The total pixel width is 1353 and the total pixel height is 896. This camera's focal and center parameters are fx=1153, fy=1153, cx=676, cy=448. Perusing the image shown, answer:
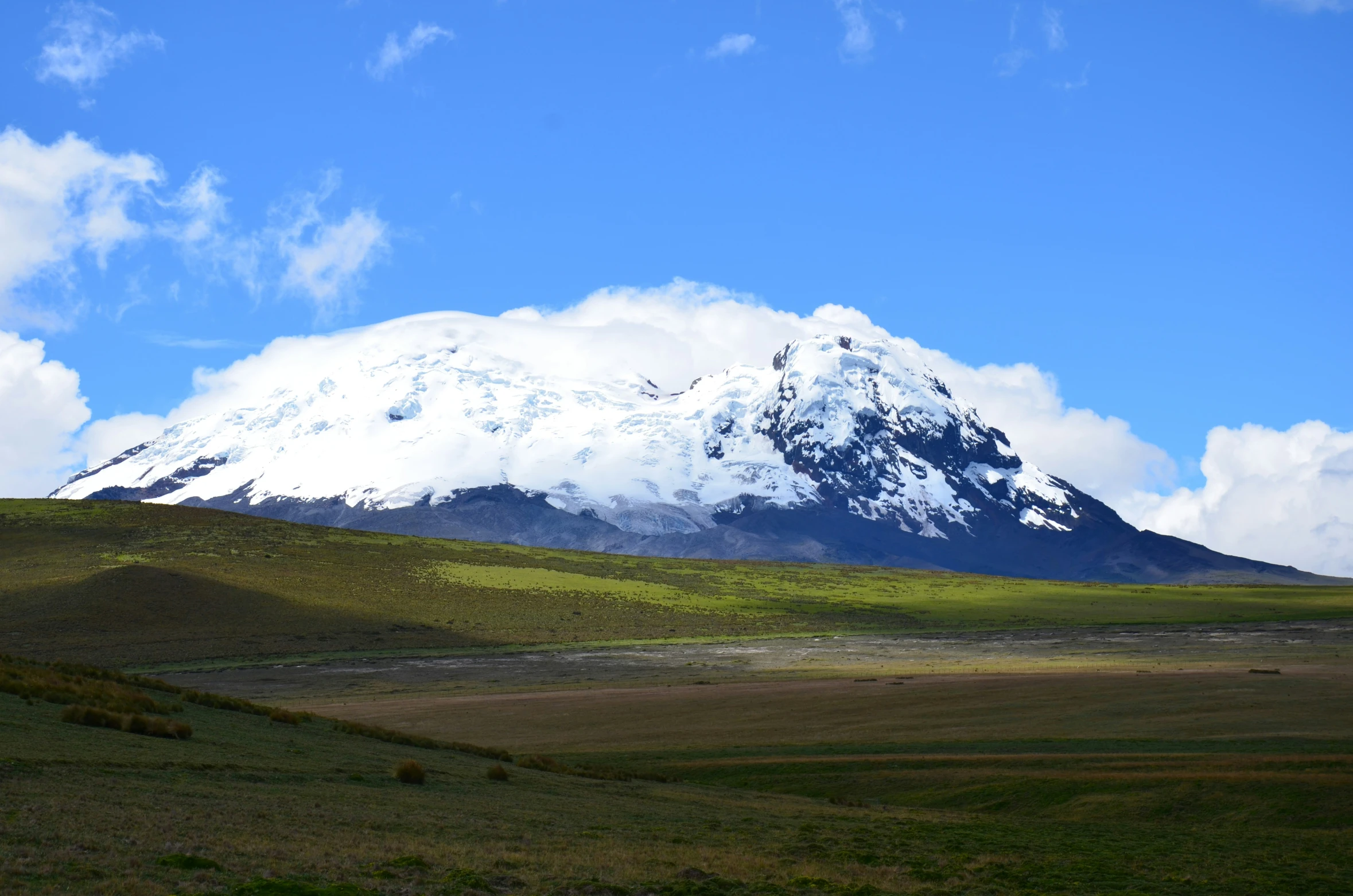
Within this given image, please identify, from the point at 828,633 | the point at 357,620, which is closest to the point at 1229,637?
the point at 828,633

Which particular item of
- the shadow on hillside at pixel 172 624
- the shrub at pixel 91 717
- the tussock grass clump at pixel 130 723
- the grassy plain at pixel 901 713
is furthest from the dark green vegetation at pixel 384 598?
the tussock grass clump at pixel 130 723

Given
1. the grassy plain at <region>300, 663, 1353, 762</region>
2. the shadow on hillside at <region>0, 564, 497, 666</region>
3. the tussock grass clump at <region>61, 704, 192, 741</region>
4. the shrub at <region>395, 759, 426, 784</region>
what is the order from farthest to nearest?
the shadow on hillside at <region>0, 564, 497, 666</region> < the grassy plain at <region>300, 663, 1353, 762</region> < the tussock grass clump at <region>61, 704, 192, 741</region> < the shrub at <region>395, 759, 426, 784</region>

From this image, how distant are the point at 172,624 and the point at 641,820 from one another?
316 ft

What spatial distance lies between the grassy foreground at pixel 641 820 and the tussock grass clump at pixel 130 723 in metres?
0.48

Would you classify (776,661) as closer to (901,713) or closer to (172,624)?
(901,713)

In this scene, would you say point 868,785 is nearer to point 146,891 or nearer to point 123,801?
point 123,801

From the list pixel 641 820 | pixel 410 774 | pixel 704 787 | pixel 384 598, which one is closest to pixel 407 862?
pixel 641 820

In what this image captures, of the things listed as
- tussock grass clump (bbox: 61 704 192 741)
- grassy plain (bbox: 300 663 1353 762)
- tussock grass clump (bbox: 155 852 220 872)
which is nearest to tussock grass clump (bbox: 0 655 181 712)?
tussock grass clump (bbox: 61 704 192 741)

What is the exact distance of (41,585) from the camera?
118 m

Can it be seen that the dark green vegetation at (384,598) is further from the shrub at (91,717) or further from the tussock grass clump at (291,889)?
the tussock grass clump at (291,889)

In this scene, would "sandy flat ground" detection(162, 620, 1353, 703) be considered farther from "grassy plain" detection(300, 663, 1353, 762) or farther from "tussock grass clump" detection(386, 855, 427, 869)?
"tussock grass clump" detection(386, 855, 427, 869)

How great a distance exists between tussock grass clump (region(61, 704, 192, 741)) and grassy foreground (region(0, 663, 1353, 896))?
0.48m

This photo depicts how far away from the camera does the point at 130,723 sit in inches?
1152

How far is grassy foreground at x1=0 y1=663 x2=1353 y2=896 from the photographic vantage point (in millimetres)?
17734
